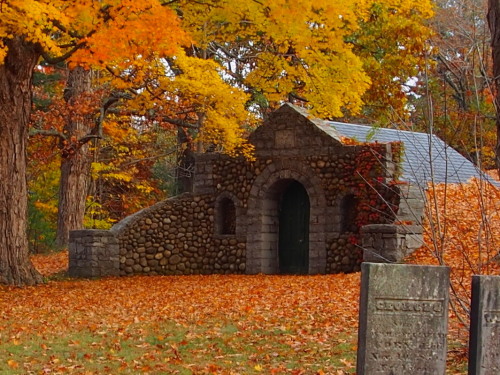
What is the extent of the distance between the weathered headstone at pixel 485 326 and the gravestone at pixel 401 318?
0.25 metres

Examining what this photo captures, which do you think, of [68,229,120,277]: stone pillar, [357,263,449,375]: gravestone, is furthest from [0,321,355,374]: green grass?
[68,229,120,277]: stone pillar

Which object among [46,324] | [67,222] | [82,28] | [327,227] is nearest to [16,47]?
[82,28]

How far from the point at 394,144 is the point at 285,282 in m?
4.03

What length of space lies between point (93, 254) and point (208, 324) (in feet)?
32.3

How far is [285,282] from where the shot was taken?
17.8 metres

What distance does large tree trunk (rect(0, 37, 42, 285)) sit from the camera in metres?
16.9

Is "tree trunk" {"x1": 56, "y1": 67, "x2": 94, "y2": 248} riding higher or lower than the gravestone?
higher

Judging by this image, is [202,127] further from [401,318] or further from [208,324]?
[401,318]

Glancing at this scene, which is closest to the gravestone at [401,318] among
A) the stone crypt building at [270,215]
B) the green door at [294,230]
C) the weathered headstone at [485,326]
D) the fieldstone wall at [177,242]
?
the weathered headstone at [485,326]

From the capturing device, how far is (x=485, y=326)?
7.16m

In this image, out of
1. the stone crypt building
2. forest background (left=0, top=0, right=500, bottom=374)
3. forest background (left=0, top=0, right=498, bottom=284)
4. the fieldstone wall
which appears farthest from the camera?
the fieldstone wall

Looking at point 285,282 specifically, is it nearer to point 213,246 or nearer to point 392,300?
point 213,246

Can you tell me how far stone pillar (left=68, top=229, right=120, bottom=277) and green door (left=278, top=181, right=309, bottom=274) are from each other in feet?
13.3

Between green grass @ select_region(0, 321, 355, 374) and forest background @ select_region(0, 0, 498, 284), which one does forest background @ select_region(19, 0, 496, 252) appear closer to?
forest background @ select_region(0, 0, 498, 284)
